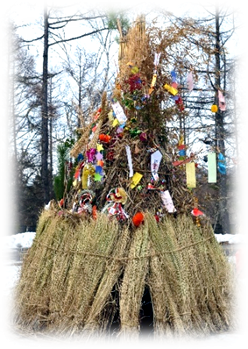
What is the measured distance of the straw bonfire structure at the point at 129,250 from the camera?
3541 mm

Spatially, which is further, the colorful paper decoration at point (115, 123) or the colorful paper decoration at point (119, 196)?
the colorful paper decoration at point (115, 123)

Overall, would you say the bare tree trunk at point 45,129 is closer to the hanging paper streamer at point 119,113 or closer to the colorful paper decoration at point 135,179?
the hanging paper streamer at point 119,113

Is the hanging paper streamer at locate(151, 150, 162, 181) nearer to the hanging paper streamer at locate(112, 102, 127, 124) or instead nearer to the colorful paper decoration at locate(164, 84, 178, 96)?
the hanging paper streamer at locate(112, 102, 127, 124)

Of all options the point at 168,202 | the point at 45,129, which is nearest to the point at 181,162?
the point at 168,202

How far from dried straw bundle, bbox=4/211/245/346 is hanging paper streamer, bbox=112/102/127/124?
93cm

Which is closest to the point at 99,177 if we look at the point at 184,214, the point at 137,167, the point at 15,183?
the point at 137,167

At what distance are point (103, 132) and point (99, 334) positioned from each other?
186cm

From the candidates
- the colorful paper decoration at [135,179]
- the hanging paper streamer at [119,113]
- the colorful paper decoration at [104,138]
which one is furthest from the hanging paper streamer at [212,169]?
the colorful paper decoration at [104,138]

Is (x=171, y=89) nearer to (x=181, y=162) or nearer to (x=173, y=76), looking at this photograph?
(x=173, y=76)

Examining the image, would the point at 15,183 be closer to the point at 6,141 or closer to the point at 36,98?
the point at 6,141

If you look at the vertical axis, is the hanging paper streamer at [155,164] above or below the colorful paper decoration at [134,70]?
below

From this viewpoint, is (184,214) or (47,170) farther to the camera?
(47,170)

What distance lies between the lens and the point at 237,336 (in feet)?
12.3

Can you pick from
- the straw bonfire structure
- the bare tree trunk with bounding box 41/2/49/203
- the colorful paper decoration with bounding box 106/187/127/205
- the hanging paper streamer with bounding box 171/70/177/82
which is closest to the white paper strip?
the straw bonfire structure
